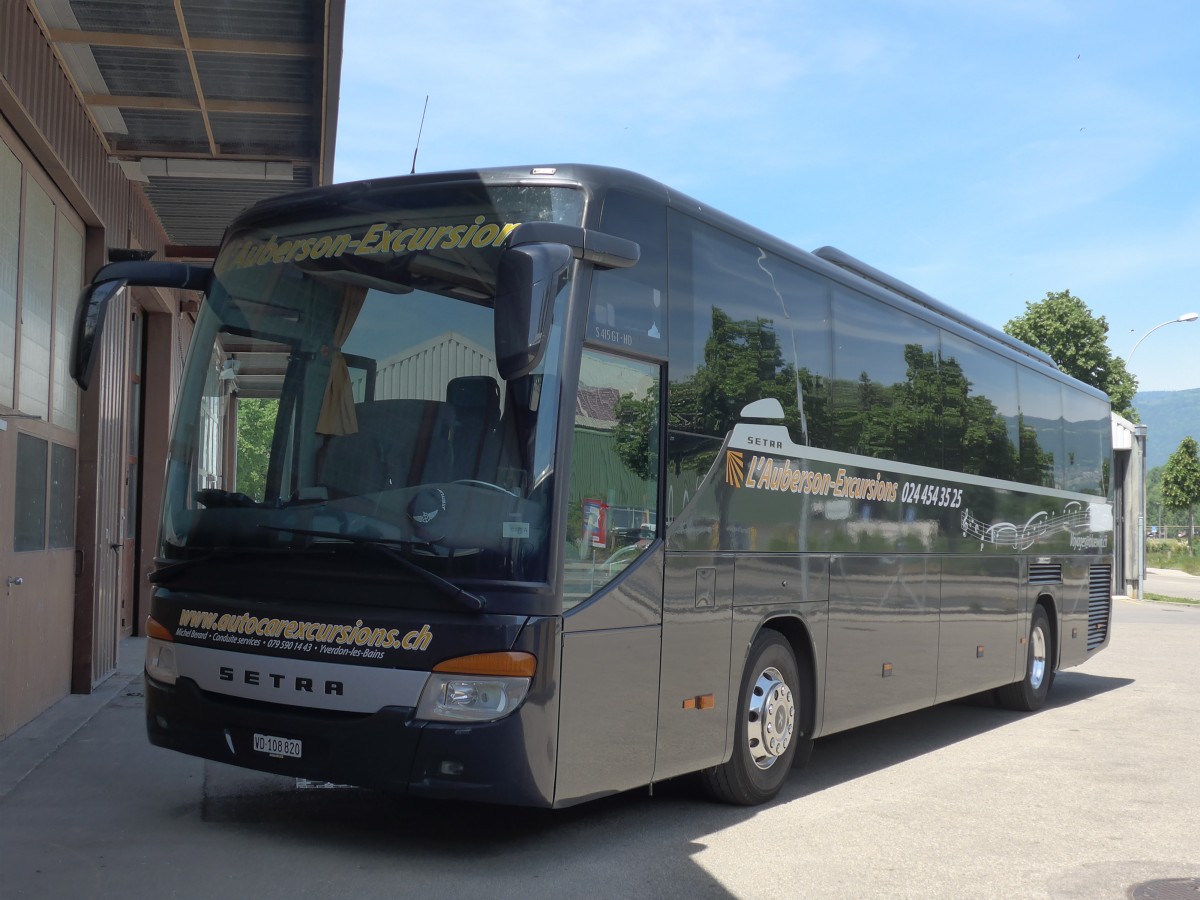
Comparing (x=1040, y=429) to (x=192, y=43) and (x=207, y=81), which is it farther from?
(x=192, y=43)

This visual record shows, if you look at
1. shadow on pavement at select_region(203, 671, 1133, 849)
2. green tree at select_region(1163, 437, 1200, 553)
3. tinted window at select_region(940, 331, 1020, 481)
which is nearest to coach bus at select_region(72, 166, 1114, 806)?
shadow on pavement at select_region(203, 671, 1133, 849)

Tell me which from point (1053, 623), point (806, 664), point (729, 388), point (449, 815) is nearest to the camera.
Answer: point (449, 815)

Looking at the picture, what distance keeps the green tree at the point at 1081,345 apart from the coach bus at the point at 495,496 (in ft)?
128

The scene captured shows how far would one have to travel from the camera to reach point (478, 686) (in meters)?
5.45

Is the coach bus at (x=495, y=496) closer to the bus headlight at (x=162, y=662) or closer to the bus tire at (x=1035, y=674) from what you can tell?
the bus headlight at (x=162, y=662)

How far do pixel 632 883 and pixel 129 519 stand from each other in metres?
11.0

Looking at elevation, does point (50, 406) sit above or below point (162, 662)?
above

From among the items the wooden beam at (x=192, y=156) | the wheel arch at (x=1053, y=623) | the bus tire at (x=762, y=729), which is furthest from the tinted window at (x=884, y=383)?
the wooden beam at (x=192, y=156)

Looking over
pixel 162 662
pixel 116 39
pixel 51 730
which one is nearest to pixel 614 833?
pixel 162 662

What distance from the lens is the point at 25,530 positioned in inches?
361

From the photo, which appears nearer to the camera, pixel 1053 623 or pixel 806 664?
pixel 806 664

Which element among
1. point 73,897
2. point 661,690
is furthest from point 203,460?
point 661,690

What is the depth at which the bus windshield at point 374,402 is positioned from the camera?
5547mm

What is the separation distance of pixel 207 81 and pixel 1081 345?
39.5m
